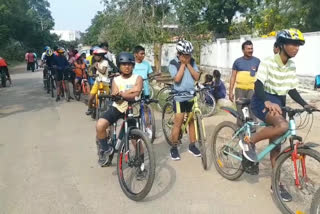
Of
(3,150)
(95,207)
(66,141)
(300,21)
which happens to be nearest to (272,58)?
(95,207)

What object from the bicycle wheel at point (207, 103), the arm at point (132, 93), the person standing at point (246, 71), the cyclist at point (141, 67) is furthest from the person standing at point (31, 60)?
the arm at point (132, 93)

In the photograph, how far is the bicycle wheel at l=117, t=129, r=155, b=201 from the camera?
394 cm

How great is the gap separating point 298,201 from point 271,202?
0.93ft

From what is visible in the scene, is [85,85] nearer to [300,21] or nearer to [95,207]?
[95,207]

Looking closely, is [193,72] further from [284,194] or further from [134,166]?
[284,194]

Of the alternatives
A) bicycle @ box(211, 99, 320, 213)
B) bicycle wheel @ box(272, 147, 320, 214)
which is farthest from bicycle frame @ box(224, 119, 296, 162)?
bicycle wheel @ box(272, 147, 320, 214)

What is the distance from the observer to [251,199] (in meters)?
3.92

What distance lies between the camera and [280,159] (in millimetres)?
3492

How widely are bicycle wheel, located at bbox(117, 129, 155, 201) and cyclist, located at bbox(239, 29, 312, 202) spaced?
1.22m

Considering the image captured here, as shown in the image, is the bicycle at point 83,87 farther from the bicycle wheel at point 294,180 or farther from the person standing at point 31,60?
the person standing at point 31,60

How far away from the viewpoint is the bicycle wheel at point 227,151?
172 inches

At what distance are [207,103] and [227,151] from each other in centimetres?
453

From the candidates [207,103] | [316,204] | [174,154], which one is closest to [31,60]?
[207,103]

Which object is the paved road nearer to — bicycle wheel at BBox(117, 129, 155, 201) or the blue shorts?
bicycle wheel at BBox(117, 129, 155, 201)
